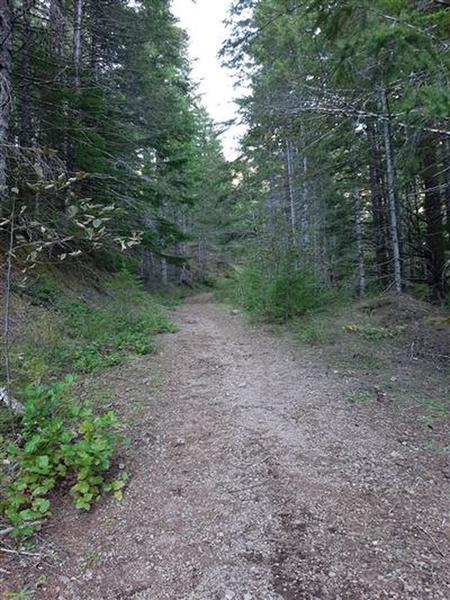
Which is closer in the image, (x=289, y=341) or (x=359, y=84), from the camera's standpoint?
(x=359, y=84)

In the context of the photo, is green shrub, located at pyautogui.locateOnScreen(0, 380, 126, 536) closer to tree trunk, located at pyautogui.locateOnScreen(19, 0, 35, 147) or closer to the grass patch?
the grass patch

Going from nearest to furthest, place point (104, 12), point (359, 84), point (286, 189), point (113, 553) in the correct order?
point (113, 553) < point (359, 84) < point (104, 12) < point (286, 189)

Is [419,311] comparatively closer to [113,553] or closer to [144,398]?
[144,398]

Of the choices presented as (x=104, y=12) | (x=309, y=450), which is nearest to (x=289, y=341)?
(x=309, y=450)

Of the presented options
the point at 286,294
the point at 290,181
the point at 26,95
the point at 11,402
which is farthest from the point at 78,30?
the point at 11,402

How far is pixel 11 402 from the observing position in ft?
10.5

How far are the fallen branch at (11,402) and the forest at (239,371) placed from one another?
0.09 feet

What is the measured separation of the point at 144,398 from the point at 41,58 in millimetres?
7171

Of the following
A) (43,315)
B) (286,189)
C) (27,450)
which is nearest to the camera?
(27,450)

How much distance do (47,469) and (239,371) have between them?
10.4 ft

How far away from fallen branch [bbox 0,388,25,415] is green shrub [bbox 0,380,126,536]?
40cm

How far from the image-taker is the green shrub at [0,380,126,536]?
2.23 m

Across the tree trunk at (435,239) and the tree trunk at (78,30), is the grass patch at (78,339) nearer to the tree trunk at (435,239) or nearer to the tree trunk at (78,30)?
the tree trunk at (78,30)

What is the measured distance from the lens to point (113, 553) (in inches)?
81.6
